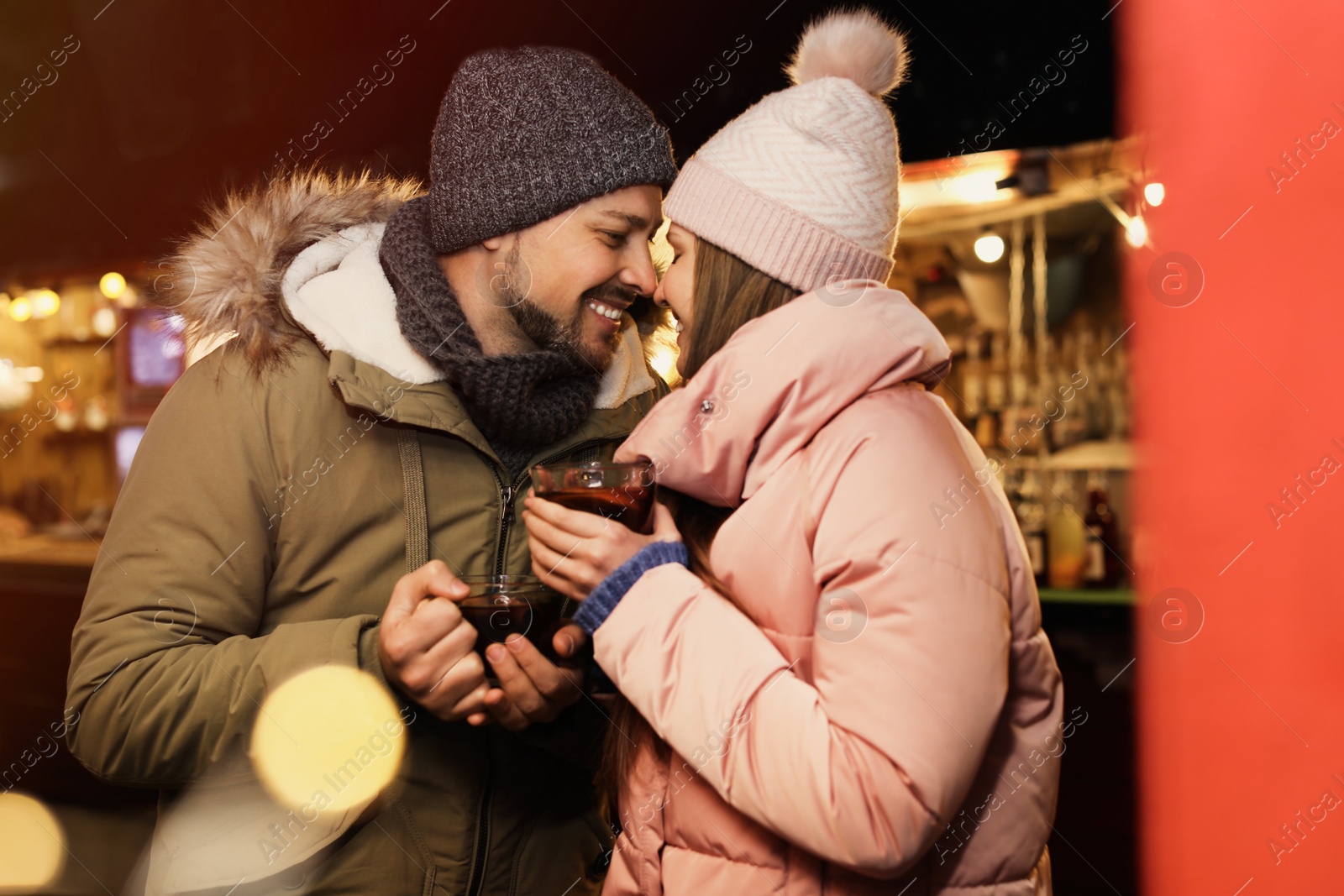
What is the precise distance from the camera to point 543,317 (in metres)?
1.88

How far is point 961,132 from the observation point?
341cm

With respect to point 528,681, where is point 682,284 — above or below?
above

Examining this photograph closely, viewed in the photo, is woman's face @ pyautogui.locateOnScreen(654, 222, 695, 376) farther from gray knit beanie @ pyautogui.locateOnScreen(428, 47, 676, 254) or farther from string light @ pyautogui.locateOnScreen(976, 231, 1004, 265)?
string light @ pyautogui.locateOnScreen(976, 231, 1004, 265)

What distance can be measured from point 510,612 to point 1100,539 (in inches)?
139

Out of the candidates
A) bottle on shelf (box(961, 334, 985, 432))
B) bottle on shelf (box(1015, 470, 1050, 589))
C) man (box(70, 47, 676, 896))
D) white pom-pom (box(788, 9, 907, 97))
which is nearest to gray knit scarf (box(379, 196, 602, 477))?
man (box(70, 47, 676, 896))

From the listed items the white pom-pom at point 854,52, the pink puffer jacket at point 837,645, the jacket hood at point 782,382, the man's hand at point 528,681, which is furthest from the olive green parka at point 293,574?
the white pom-pom at point 854,52

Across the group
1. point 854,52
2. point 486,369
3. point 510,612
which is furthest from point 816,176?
point 510,612

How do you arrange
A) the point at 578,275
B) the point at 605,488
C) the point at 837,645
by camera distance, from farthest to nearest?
the point at 578,275 → the point at 605,488 → the point at 837,645

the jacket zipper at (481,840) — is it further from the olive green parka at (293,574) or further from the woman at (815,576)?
the woman at (815,576)

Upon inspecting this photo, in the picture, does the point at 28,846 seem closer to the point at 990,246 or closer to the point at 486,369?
the point at 486,369

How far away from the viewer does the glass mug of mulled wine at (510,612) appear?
139 cm

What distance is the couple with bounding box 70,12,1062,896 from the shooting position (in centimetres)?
112

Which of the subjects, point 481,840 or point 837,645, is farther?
point 481,840

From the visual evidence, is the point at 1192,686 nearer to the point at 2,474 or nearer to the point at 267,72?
the point at 267,72
